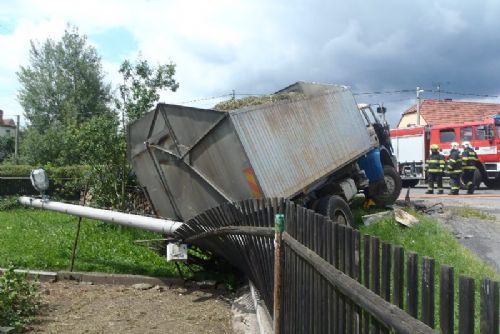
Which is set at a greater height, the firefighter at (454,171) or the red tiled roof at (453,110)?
the red tiled roof at (453,110)

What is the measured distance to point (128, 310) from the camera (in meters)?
6.41

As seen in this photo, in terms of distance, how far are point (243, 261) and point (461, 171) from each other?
A: 50.9ft

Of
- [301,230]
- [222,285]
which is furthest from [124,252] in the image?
[301,230]

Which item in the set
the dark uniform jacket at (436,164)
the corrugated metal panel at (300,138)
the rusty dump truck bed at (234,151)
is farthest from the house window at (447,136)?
the rusty dump truck bed at (234,151)

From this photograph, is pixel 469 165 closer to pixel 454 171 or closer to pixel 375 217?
pixel 454 171

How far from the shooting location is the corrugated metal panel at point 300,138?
24.5 feet

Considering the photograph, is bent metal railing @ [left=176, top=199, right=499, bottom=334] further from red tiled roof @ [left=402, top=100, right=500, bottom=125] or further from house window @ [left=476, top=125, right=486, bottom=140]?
red tiled roof @ [left=402, top=100, right=500, bottom=125]

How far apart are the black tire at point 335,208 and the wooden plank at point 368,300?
5.47 meters

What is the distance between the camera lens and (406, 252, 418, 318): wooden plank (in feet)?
6.93

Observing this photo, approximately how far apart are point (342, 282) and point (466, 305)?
104cm

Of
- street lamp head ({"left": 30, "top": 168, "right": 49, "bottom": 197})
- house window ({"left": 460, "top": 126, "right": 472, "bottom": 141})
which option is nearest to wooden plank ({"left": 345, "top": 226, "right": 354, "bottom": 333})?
street lamp head ({"left": 30, "top": 168, "right": 49, "bottom": 197})

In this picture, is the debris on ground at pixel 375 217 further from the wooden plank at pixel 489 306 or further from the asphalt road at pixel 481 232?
the wooden plank at pixel 489 306

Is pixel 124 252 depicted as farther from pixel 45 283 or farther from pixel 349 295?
pixel 349 295

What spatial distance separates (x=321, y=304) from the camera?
3268 mm
